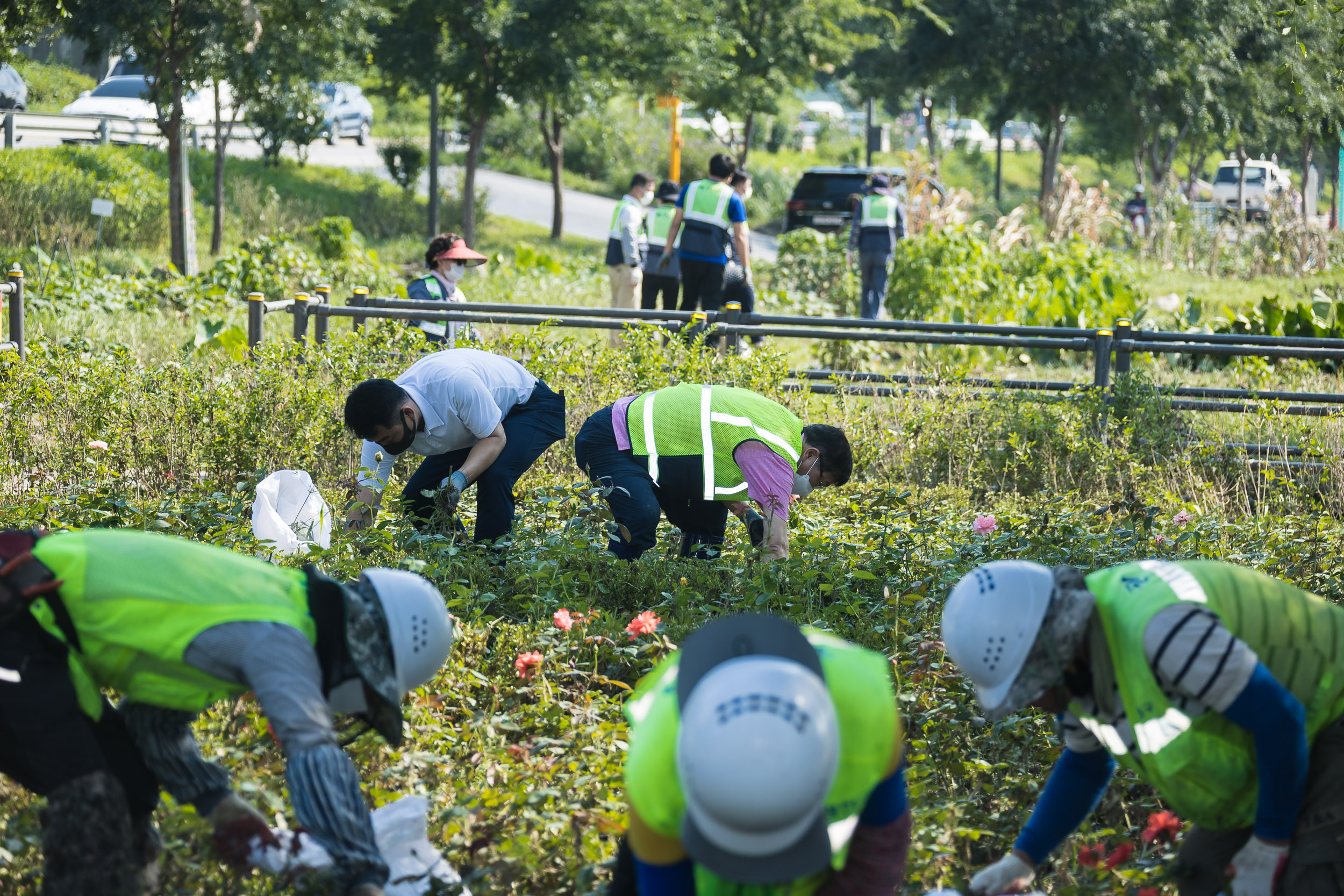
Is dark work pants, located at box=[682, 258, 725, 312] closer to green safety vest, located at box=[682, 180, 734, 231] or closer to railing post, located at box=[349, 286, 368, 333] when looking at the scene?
green safety vest, located at box=[682, 180, 734, 231]

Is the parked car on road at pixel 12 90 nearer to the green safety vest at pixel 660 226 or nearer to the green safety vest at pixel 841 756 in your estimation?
the green safety vest at pixel 660 226

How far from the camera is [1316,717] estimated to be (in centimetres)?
264

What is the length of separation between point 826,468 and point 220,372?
4.25 metres

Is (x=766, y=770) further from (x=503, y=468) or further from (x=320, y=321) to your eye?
(x=320, y=321)

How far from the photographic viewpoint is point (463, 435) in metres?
5.12

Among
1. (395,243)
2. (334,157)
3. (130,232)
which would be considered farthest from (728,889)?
(334,157)

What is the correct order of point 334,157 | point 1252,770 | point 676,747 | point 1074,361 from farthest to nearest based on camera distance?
point 334,157 < point 1074,361 < point 1252,770 < point 676,747

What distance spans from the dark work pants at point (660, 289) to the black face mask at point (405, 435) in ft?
20.3

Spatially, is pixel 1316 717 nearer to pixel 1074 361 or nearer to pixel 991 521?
pixel 991 521

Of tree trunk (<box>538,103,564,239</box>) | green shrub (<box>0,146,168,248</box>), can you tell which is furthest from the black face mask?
tree trunk (<box>538,103,564,239</box>)

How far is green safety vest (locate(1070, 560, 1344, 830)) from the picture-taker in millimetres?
2527

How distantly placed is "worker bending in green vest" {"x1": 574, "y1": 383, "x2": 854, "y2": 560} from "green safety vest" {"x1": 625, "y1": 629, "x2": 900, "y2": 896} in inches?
99.1

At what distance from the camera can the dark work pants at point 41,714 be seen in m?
2.47

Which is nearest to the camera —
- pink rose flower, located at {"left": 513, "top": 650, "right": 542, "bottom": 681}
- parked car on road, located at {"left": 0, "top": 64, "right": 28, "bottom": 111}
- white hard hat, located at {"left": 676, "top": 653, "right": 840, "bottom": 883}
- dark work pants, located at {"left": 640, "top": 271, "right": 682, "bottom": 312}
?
white hard hat, located at {"left": 676, "top": 653, "right": 840, "bottom": 883}
